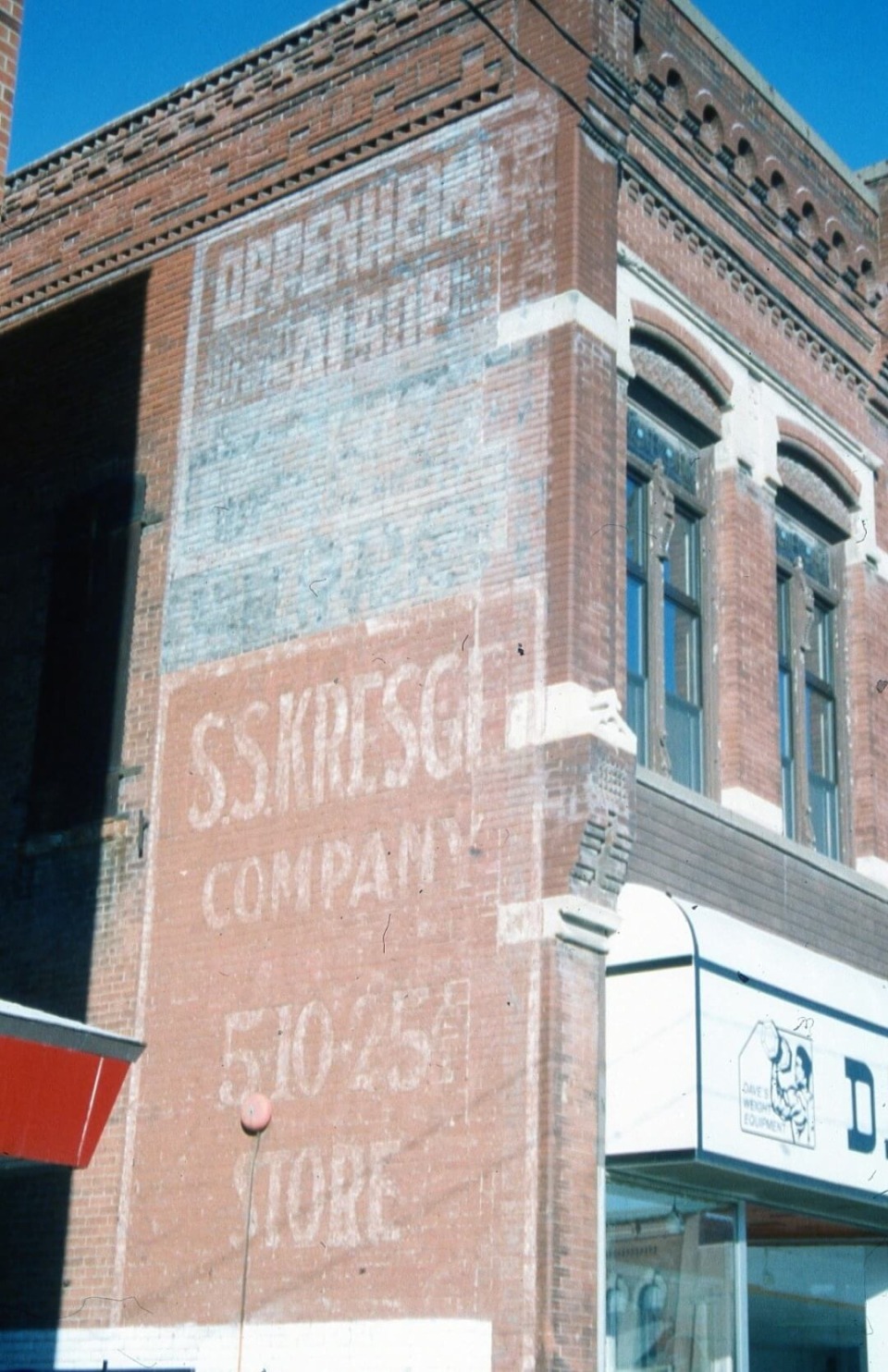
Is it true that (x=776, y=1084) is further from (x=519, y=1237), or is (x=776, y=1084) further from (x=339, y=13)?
(x=339, y=13)

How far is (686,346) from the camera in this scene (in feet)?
56.2

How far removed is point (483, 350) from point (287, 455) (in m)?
2.20

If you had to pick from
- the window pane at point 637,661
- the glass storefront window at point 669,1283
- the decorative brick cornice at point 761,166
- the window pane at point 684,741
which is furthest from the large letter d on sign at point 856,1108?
the decorative brick cornice at point 761,166

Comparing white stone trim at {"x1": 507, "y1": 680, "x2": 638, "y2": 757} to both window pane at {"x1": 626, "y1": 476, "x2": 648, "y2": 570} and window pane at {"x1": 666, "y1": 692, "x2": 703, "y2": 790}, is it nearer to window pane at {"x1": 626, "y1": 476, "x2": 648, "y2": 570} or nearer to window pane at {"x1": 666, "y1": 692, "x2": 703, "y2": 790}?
window pane at {"x1": 666, "y1": 692, "x2": 703, "y2": 790}

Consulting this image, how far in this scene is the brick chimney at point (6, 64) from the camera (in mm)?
10492

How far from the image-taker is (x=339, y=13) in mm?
17922

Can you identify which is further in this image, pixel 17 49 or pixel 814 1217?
pixel 814 1217

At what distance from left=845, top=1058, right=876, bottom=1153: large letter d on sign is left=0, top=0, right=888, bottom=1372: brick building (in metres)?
0.06

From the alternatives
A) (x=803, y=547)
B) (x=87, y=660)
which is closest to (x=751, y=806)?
(x=803, y=547)

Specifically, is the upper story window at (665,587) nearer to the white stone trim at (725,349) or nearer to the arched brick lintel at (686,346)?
the arched brick lintel at (686,346)

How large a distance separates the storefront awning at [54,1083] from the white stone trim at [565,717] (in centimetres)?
513

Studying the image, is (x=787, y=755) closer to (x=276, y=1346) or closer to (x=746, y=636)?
(x=746, y=636)

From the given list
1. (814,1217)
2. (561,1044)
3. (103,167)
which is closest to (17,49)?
(561,1044)

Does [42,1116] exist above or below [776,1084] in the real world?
below
